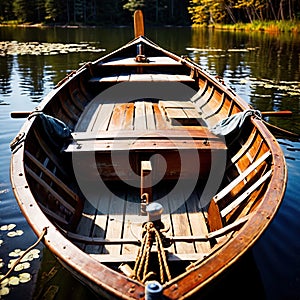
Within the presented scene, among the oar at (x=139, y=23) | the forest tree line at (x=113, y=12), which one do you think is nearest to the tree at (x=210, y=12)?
the forest tree line at (x=113, y=12)

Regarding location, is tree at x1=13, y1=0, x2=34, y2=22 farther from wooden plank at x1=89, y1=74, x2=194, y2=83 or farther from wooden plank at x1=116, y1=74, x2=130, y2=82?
wooden plank at x1=89, y1=74, x2=194, y2=83

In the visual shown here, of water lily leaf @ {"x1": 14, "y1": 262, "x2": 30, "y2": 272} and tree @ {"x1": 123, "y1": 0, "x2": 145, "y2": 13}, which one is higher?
tree @ {"x1": 123, "y1": 0, "x2": 145, "y2": 13}

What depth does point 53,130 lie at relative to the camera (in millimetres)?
4480

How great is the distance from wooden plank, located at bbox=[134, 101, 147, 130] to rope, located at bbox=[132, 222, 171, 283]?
8.80 ft

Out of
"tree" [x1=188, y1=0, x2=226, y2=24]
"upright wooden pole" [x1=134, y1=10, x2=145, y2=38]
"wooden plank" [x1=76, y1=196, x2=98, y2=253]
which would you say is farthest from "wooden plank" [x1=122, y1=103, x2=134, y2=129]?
"tree" [x1=188, y1=0, x2=226, y2=24]

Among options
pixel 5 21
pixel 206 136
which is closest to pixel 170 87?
pixel 206 136

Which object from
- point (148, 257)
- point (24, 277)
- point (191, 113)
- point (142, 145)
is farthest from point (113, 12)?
point (148, 257)

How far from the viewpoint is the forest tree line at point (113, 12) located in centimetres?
4391

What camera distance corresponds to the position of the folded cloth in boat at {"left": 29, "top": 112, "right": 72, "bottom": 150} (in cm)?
438

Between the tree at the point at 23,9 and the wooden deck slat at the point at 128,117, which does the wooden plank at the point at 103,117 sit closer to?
the wooden deck slat at the point at 128,117

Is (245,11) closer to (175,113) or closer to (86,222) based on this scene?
(175,113)

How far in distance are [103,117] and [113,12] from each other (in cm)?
4855

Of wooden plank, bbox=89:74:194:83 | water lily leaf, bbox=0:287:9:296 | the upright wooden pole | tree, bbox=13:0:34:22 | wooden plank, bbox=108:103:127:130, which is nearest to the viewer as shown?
water lily leaf, bbox=0:287:9:296

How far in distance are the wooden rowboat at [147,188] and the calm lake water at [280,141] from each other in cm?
44
